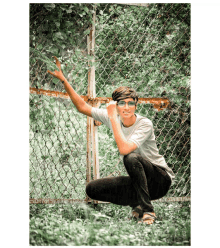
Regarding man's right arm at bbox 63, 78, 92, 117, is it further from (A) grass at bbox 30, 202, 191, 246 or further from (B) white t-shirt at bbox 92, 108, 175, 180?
(A) grass at bbox 30, 202, 191, 246

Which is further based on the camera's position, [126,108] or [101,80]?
[101,80]

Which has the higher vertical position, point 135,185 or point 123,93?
point 123,93

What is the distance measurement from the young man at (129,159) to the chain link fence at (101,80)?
0.09 meters

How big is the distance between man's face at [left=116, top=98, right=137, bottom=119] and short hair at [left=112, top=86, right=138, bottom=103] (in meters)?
0.03

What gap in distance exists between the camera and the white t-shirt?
2633 mm

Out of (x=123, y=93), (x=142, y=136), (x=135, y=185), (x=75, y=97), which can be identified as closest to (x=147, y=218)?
(x=135, y=185)

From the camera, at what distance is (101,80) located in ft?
9.64

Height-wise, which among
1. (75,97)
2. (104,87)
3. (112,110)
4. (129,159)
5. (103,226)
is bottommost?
(103,226)

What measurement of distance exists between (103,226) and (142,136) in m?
0.78

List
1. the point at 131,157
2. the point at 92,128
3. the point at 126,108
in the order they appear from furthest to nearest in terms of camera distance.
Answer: the point at 92,128
the point at 126,108
the point at 131,157

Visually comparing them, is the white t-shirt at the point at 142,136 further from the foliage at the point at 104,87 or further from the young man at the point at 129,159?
the foliage at the point at 104,87

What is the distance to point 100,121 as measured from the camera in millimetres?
2754

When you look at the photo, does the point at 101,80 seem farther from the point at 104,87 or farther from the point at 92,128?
the point at 92,128
